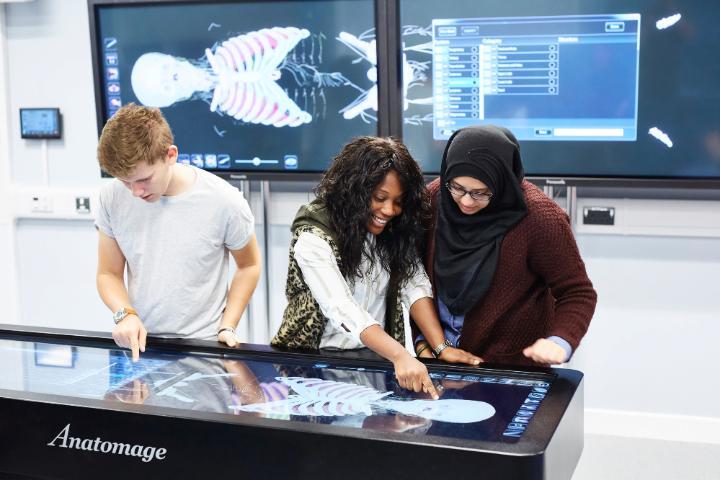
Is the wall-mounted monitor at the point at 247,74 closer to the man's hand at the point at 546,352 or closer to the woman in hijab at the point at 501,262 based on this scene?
the woman in hijab at the point at 501,262

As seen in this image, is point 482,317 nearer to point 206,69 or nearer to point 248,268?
point 248,268

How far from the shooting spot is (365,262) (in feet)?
6.88

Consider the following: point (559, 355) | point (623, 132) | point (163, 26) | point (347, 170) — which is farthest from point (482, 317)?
point (163, 26)

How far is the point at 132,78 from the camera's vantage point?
3.93 metres

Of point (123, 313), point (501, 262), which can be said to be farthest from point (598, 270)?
point (123, 313)

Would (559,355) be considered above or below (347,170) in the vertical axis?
below

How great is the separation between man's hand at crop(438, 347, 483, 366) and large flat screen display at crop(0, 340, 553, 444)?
0.09 m

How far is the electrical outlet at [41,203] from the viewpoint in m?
4.30

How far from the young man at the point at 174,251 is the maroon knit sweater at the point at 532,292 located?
1.79 ft

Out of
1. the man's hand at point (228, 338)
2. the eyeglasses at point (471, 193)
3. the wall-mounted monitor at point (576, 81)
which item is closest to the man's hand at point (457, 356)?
the eyeglasses at point (471, 193)

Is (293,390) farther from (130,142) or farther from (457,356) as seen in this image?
(130,142)

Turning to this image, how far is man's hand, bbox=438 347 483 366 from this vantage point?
6.61ft

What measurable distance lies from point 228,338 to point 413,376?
0.57 meters

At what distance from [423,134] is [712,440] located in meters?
1.70
